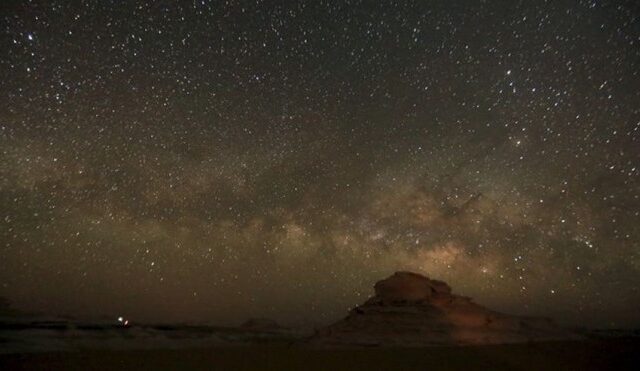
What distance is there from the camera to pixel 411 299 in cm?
3456

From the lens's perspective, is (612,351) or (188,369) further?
(612,351)

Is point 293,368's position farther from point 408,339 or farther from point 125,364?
point 408,339

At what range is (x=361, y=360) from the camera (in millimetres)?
17484

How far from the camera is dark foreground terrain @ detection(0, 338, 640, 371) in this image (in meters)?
15.5

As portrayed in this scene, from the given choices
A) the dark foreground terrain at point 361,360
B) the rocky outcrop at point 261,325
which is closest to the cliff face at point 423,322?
the dark foreground terrain at point 361,360

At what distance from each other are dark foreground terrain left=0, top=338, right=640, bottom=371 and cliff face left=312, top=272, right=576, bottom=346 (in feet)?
32.7

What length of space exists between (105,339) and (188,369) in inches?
1312

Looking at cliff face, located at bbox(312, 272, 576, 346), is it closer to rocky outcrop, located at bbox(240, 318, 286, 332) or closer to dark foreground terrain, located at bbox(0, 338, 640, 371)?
dark foreground terrain, located at bbox(0, 338, 640, 371)

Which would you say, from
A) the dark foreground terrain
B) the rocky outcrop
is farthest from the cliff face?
the rocky outcrop

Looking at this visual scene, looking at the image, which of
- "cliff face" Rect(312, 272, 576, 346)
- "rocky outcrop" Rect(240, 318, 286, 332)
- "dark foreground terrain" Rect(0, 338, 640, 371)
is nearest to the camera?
"dark foreground terrain" Rect(0, 338, 640, 371)

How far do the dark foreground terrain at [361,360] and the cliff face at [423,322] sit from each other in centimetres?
997

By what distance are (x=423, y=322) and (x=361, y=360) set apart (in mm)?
16148

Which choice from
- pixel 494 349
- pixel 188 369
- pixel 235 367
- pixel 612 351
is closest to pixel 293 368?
pixel 235 367

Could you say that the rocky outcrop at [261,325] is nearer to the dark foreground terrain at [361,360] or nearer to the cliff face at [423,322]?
the cliff face at [423,322]
